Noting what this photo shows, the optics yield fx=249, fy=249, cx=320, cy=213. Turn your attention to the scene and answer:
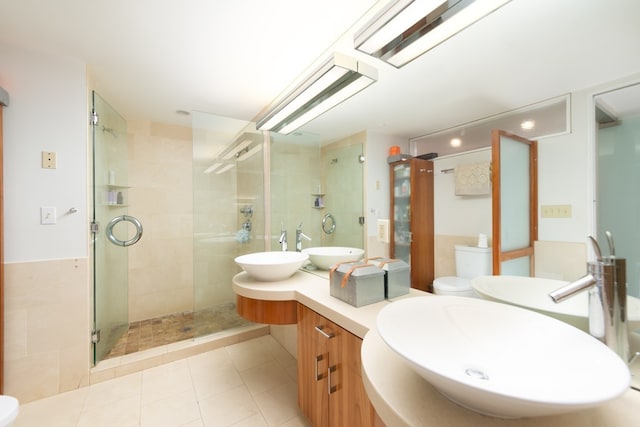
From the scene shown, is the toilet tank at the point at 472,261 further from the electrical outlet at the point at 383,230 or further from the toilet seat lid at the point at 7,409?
the toilet seat lid at the point at 7,409

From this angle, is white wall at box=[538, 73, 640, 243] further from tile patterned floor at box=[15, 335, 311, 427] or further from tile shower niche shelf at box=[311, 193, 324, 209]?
tile patterned floor at box=[15, 335, 311, 427]

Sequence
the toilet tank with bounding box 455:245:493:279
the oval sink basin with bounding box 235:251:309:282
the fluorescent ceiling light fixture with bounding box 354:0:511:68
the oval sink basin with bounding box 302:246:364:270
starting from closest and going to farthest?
the fluorescent ceiling light fixture with bounding box 354:0:511:68, the toilet tank with bounding box 455:245:493:279, the oval sink basin with bounding box 235:251:309:282, the oval sink basin with bounding box 302:246:364:270

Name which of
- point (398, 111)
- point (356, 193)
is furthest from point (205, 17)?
point (356, 193)

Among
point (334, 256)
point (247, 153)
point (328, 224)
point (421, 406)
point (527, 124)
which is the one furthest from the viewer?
point (247, 153)

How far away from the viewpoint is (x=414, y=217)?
1.46 metres

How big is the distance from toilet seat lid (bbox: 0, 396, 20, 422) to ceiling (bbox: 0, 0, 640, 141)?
181 centimetres

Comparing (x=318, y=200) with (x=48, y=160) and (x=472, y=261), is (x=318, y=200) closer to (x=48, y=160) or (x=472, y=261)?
(x=472, y=261)

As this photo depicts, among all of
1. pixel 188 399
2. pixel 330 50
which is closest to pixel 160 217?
pixel 188 399

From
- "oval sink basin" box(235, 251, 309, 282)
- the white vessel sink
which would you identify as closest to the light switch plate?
"oval sink basin" box(235, 251, 309, 282)

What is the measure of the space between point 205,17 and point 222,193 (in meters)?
1.40

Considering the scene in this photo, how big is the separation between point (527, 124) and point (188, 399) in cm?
232

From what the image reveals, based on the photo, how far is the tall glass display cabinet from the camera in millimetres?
1363

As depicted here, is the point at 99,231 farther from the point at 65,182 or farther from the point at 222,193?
the point at 222,193

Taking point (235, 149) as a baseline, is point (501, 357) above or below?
below
